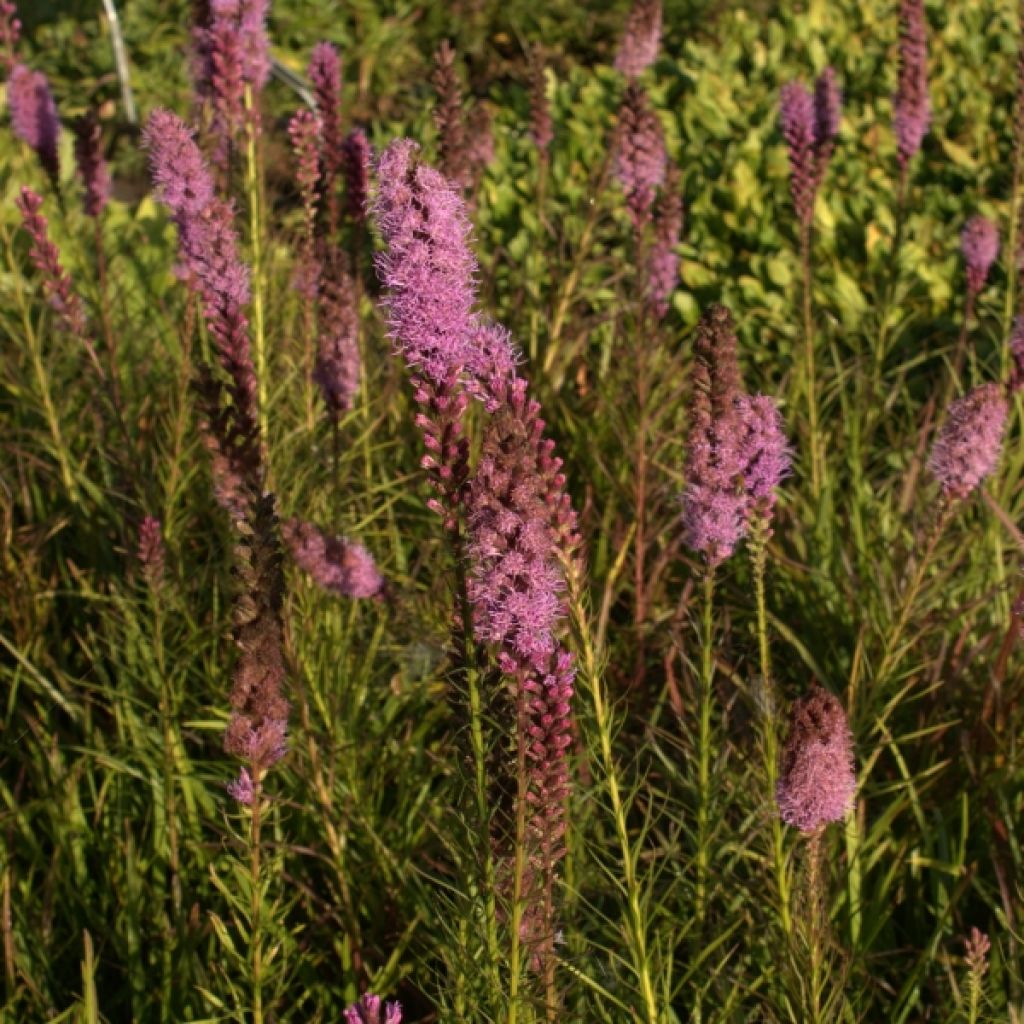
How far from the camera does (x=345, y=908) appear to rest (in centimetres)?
270

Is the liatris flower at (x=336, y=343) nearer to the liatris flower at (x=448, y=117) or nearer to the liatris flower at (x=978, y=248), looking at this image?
the liatris flower at (x=448, y=117)

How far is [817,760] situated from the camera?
191 cm

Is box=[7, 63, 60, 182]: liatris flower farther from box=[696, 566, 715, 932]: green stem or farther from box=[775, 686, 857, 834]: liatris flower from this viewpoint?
box=[775, 686, 857, 834]: liatris flower

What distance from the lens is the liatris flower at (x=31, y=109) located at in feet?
11.8

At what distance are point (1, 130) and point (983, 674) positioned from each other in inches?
216

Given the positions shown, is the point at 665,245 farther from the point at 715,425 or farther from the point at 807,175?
the point at 715,425

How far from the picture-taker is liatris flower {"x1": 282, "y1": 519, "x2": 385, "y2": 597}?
2.63 meters

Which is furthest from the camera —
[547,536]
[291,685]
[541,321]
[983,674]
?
[541,321]

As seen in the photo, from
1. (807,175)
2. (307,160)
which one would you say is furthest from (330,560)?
(807,175)

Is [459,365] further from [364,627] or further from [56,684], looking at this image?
[56,684]

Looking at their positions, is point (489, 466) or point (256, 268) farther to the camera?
point (256, 268)

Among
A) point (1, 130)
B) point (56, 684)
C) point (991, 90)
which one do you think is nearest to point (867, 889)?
point (56, 684)

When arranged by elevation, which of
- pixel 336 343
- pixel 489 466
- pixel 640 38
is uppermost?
pixel 489 466

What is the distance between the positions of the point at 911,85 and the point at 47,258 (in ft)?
7.30
